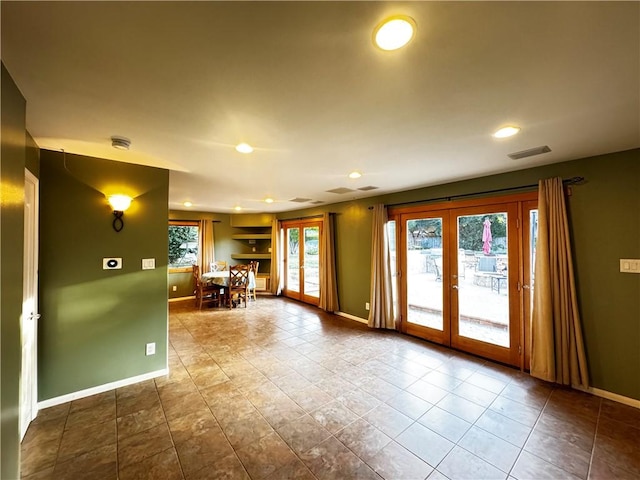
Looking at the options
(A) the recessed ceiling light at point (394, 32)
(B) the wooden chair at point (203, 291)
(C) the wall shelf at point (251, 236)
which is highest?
(A) the recessed ceiling light at point (394, 32)

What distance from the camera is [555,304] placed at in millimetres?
2824

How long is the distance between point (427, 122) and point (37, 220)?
11.5ft

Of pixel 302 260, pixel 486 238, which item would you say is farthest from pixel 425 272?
pixel 302 260

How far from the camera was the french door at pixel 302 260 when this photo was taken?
→ 21.6ft

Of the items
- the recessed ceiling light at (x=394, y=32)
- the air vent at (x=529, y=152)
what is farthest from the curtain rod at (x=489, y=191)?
the recessed ceiling light at (x=394, y=32)

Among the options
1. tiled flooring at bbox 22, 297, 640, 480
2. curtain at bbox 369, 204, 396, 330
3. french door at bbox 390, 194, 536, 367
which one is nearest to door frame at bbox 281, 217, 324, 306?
Result: curtain at bbox 369, 204, 396, 330

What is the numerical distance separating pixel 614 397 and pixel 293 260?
607 centimetres

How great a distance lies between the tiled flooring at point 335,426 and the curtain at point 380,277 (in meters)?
1.11

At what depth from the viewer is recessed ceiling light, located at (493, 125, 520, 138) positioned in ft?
6.70

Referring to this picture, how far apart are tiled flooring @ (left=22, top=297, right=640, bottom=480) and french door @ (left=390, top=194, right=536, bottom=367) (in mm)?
407

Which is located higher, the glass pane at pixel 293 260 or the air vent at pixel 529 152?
the air vent at pixel 529 152

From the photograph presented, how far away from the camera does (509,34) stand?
3.72 feet

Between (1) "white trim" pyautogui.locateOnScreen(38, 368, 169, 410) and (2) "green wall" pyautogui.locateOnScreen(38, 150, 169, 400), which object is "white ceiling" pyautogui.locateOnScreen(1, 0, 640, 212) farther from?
(1) "white trim" pyautogui.locateOnScreen(38, 368, 169, 410)

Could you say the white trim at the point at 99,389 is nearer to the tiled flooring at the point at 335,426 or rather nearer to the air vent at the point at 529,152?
the tiled flooring at the point at 335,426
